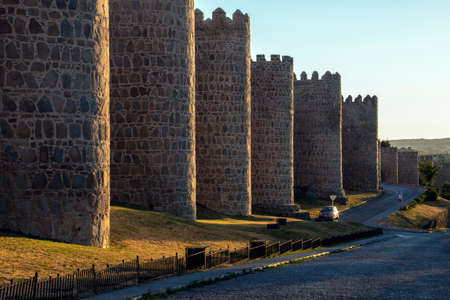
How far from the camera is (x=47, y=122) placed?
54.9 feet

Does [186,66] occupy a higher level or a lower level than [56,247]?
higher

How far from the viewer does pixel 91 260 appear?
1545cm

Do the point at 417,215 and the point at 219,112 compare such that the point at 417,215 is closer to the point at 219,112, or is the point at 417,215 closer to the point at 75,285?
the point at 219,112

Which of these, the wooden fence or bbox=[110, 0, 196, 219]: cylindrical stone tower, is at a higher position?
bbox=[110, 0, 196, 219]: cylindrical stone tower

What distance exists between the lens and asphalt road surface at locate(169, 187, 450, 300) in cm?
1354

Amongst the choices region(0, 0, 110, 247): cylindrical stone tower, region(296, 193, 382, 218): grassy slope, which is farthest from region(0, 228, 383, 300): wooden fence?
region(296, 193, 382, 218): grassy slope

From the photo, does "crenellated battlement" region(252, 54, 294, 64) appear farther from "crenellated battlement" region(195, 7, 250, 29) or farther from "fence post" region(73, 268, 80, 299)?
"fence post" region(73, 268, 80, 299)

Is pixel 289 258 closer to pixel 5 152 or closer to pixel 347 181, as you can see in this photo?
pixel 5 152

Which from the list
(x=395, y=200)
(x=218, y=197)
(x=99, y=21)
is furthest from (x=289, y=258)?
(x=395, y=200)

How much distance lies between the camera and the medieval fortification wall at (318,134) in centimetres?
5131

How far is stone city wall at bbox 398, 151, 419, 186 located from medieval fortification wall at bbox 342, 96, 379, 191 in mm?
20187

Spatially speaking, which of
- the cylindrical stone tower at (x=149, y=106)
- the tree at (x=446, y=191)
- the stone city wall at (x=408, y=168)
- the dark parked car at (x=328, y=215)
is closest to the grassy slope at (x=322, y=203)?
the dark parked car at (x=328, y=215)

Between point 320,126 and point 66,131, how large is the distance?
118 feet

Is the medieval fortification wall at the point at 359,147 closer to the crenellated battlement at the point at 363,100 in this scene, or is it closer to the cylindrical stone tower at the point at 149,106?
the crenellated battlement at the point at 363,100
